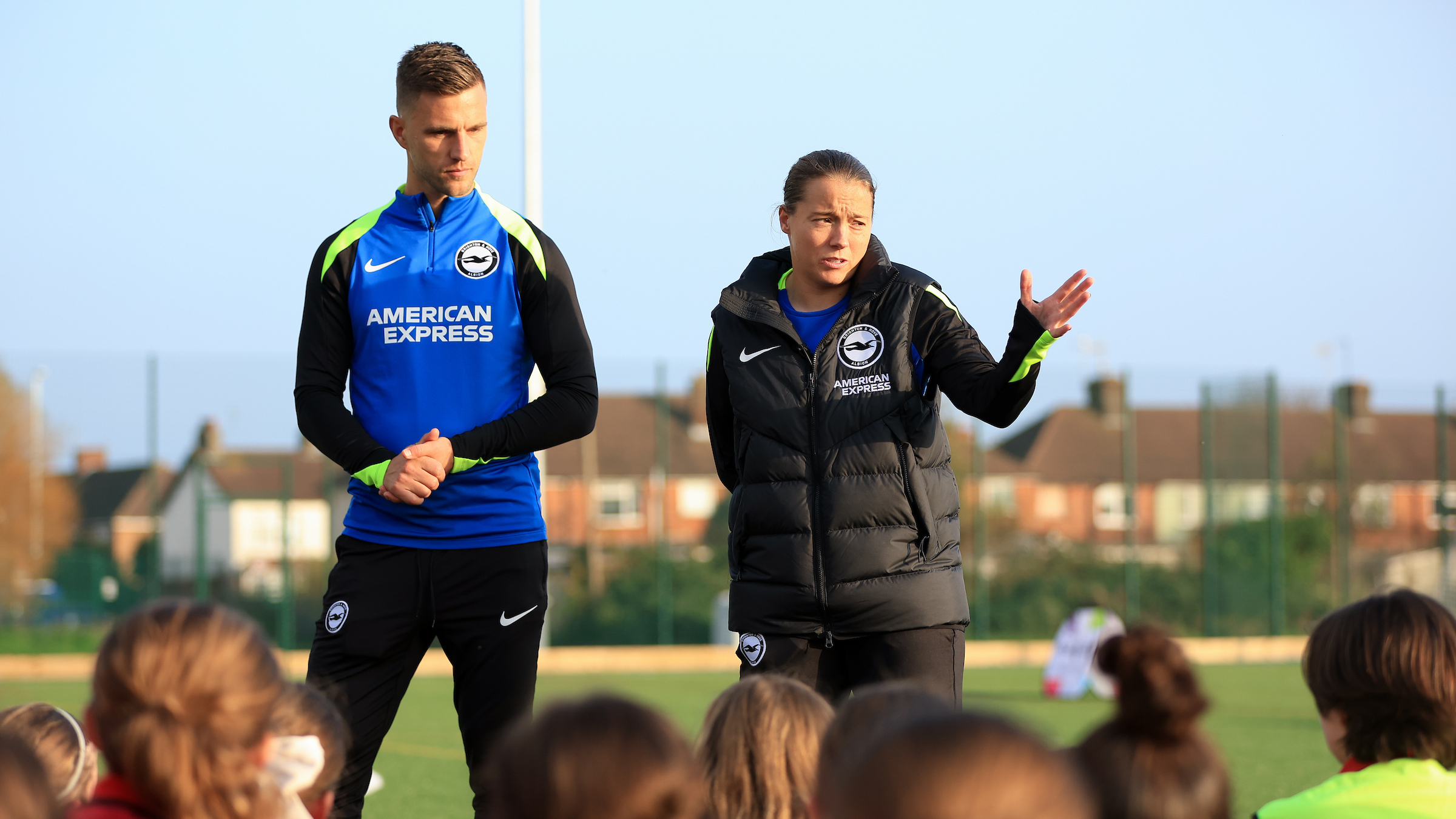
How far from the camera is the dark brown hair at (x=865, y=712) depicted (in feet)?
6.28

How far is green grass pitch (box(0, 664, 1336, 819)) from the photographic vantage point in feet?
20.8

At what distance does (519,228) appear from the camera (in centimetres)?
362

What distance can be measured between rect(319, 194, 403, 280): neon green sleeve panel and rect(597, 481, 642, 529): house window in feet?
52.9

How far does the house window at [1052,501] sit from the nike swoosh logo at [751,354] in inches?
776

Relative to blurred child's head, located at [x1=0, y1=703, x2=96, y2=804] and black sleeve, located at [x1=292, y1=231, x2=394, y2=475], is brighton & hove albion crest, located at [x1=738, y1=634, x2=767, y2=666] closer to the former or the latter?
black sleeve, located at [x1=292, y1=231, x2=394, y2=475]

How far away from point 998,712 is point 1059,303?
2.02 meters

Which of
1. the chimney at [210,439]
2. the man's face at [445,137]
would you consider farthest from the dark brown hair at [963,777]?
the chimney at [210,439]

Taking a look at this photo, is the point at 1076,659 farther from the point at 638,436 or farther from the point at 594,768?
the point at 594,768

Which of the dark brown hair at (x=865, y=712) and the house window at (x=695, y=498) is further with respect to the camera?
the house window at (x=695, y=498)

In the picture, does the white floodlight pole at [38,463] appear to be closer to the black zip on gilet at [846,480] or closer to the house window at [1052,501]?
the house window at [1052,501]

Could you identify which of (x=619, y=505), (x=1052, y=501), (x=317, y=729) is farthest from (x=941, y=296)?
(x=1052, y=501)

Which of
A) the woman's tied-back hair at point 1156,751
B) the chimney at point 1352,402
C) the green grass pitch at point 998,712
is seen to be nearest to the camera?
the woman's tied-back hair at point 1156,751

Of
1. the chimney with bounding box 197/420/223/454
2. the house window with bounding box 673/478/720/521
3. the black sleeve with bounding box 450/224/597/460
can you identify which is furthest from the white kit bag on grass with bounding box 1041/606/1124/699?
the chimney with bounding box 197/420/223/454

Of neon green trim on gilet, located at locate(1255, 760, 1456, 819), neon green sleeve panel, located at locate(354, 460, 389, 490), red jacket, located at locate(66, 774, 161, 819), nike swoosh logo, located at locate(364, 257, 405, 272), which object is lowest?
neon green trim on gilet, located at locate(1255, 760, 1456, 819)
